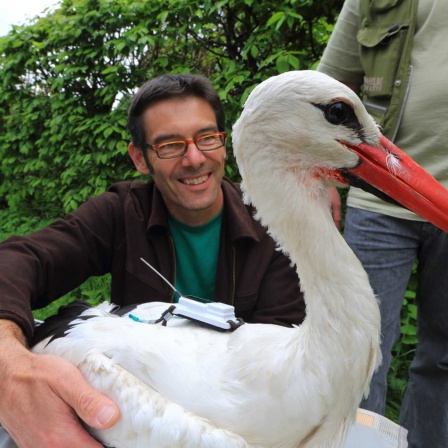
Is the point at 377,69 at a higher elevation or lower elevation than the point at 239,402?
higher

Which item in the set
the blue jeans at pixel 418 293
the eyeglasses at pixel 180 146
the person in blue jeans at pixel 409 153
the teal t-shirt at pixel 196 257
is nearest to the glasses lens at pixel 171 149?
the eyeglasses at pixel 180 146

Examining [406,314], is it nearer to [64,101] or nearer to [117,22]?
[117,22]

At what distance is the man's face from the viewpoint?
8.14 feet

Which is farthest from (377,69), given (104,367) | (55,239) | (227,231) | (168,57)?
(168,57)

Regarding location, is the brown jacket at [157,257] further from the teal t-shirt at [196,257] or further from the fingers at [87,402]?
the fingers at [87,402]

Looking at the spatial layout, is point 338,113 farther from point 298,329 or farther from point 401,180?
point 298,329

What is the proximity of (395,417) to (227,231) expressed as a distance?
200 centimetres

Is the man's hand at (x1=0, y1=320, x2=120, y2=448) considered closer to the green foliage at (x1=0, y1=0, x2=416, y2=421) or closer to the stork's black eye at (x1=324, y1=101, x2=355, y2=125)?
the stork's black eye at (x1=324, y1=101, x2=355, y2=125)

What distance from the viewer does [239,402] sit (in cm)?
168

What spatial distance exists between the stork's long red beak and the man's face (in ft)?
3.20

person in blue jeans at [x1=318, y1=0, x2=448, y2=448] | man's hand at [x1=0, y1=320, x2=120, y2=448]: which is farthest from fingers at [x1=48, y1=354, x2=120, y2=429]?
person in blue jeans at [x1=318, y1=0, x2=448, y2=448]

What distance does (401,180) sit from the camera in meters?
1.64

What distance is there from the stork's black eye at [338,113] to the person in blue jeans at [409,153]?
3.30 feet

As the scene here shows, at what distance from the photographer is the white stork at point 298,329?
5.20ft
